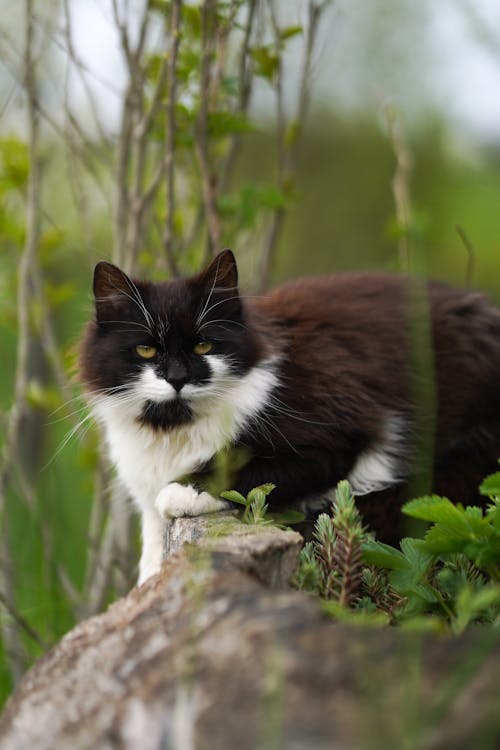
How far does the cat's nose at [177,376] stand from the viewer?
94.3 inches

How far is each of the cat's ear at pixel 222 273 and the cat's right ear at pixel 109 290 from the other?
0.71ft

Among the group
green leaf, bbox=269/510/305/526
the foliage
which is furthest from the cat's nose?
the foliage

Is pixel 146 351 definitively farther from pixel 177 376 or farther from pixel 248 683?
pixel 248 683

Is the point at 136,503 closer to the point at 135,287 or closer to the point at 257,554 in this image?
the point at 135,287

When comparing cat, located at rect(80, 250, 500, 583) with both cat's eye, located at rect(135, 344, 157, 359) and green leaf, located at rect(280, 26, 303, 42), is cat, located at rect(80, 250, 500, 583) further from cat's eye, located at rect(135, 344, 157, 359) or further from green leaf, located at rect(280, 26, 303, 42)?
green leaf, located at rect(280, 26, 303, 42)

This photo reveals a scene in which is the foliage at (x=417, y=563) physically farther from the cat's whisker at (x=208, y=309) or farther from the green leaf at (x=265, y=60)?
the green leaf at (x=265, y=60)

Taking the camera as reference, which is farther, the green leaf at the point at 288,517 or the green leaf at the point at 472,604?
the green leaf at the point at 288,517

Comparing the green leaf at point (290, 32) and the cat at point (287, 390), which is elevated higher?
the green leaf at point (290, 32)

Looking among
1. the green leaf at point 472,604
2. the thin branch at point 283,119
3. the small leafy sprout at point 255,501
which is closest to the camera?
the green leaf at point 472,604

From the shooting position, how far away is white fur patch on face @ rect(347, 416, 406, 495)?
269 cm

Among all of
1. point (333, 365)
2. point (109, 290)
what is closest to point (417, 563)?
point (333, 365)

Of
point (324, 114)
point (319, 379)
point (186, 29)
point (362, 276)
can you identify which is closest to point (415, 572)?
point (319, 379)

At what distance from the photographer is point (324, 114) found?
30.6 feet

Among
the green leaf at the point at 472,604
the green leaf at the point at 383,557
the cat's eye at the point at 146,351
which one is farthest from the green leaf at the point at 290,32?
the green leaf at the point at 472,604
